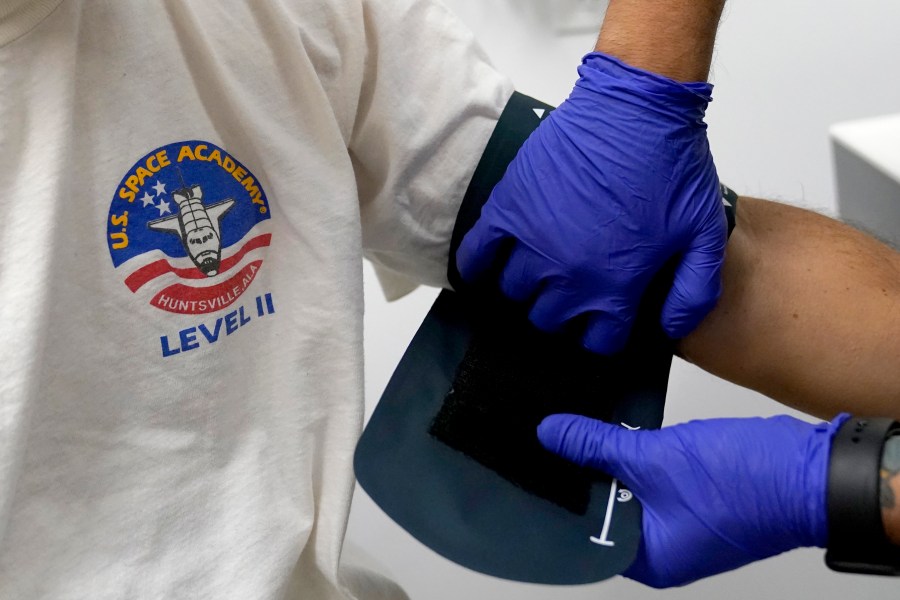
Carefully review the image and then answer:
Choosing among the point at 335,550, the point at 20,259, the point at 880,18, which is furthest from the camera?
the point at 880,18

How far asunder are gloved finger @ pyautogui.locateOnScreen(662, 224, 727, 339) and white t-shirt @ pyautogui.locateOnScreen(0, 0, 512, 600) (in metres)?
0.20

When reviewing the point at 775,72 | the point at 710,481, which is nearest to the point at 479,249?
the point at 710,481

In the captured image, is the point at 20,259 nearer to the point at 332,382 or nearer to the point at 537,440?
the point at 332,382

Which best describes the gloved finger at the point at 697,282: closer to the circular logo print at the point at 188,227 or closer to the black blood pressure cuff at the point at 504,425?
the black blood pressure cuff at the point at 504,425

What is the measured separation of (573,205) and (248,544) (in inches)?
14.4

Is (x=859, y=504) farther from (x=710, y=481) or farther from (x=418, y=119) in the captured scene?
(x=418, y=119)

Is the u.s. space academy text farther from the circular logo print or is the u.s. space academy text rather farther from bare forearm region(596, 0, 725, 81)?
bare forearm region(596, 0, 725, 81)

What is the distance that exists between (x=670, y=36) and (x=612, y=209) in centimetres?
15

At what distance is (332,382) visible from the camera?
63 cm

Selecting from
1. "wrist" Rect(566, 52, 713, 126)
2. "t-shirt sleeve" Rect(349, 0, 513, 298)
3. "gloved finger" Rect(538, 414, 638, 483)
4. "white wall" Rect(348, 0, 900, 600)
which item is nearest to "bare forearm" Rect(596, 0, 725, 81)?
"wrist" Rect(566, 52, 713, 126)

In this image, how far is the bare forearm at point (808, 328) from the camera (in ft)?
2.23

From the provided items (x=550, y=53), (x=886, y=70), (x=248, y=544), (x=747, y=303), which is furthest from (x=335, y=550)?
(x=886, y=70)

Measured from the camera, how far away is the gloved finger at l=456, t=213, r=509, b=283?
2.14ft

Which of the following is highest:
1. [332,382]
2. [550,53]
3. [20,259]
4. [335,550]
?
[550,53]
